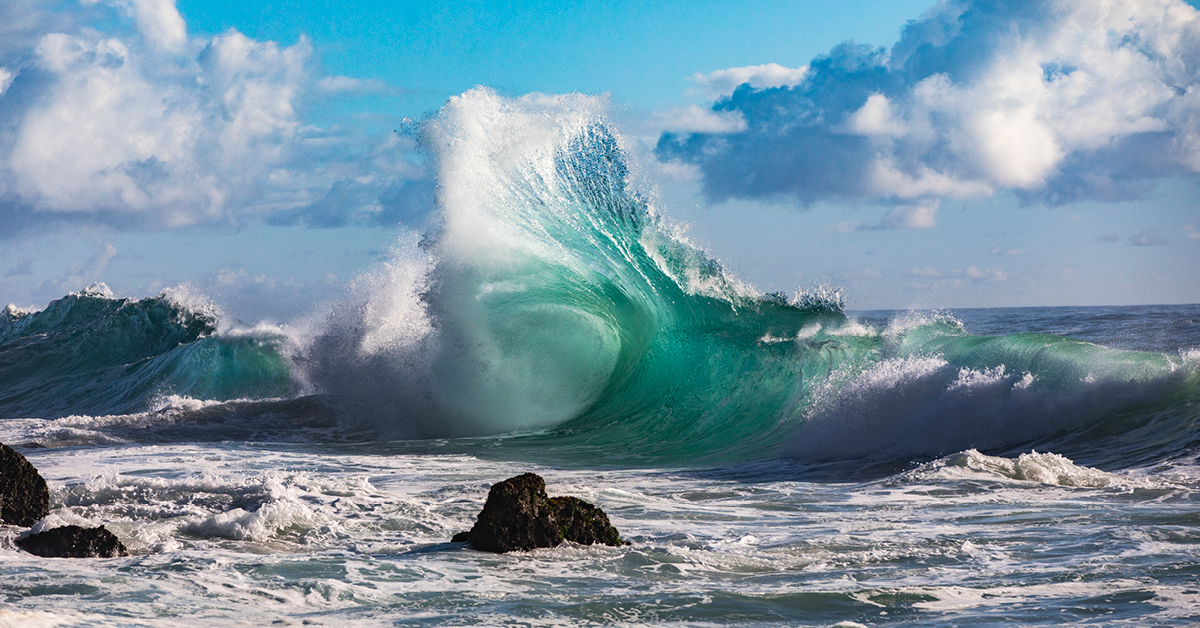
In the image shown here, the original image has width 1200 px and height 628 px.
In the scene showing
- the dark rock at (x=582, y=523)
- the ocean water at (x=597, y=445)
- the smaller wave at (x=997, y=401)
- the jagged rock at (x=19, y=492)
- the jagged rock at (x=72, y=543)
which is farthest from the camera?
the smaller wave at (x=997, y=401)

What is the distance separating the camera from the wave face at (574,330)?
14.6 m

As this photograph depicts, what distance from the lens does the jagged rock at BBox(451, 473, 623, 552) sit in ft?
19.4

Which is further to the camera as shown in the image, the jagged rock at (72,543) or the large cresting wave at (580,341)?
the large cresting wave at (580,341)

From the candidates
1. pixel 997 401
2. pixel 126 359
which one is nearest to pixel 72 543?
pixel 997 401

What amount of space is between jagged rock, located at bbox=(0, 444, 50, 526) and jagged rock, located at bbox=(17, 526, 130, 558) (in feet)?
2.58

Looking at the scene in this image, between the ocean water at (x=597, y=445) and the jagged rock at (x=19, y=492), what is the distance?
0.27m

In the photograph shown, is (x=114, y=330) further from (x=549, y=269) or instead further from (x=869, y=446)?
(x=869, y=446)

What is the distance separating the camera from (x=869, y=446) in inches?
453

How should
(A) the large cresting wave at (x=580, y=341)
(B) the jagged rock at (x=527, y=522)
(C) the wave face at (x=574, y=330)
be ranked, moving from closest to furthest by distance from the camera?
(B) the jagged rock at (x=527, y=522), (A) the large cresting wave at (x=580, y=341), (C) the wave face at (x=574, y=330)

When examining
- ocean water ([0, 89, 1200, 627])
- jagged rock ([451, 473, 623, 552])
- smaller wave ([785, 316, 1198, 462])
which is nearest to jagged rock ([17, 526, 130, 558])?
ocean water ([0, 89, 1200, 627])

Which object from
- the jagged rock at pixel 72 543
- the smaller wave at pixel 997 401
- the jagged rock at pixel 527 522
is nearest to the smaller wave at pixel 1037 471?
the smaller wave at pixel 997 401

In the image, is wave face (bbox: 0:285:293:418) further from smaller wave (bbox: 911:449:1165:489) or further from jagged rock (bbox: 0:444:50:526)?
smaller wave (bbox: 911:449:1165:489)

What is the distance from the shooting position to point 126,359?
25094mm

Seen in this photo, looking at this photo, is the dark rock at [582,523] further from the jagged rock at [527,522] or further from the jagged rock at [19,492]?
the jagged rock at [19,492]
